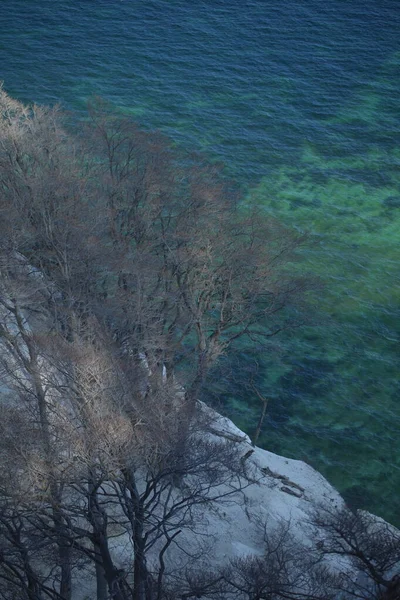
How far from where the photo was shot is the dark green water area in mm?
36938

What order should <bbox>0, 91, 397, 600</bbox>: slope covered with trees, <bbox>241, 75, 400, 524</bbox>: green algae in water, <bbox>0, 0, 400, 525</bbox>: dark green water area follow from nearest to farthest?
<bbox>0, 91, 397, 600</bbox>: slope covered with trees, <bbox>241, 75, 400, 524</bbox>: green algae in water, <bbox>0, 0, 400, 525</bbox>: dark green water area

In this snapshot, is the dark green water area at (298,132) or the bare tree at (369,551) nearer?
the bare tree at (369,551)

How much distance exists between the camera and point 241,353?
4009 centimetres

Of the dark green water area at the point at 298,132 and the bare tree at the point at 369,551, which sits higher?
the dark green water area at the point at 298,132

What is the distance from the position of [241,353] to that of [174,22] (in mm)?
41338

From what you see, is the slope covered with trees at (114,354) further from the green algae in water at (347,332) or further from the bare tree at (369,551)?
the green algae in water at (347,332)

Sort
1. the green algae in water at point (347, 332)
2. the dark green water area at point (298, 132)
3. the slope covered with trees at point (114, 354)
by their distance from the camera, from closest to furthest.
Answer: the slope covered with trees at point (114, 354) → the green algae in water at point (347, 332) → the dark green water area at point (298, 132)

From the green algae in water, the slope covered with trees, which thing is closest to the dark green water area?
the green algae in water

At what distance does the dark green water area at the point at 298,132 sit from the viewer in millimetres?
36938

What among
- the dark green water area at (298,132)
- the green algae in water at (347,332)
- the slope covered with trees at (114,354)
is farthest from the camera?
the dark green water area at (298,132)

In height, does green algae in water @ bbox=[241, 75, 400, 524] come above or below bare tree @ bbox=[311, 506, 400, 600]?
above

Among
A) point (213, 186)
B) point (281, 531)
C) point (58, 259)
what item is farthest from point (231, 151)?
point (281, 531)

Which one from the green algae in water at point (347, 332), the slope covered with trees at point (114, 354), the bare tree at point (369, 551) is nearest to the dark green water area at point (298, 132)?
the green algae in water at point (347, 332)

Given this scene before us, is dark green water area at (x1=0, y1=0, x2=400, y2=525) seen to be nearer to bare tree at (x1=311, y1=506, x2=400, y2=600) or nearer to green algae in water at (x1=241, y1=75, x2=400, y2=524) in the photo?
green algae in water at (x1=241, y1=75, x2=400, y2=524)
